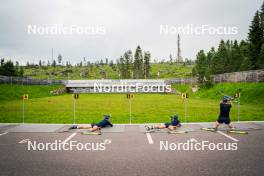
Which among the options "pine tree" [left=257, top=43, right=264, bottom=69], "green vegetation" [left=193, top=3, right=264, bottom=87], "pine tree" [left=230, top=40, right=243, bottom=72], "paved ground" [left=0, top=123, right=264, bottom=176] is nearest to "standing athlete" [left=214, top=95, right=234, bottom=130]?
"paved ground" [left=0, top=123, right=264, bottom=176]

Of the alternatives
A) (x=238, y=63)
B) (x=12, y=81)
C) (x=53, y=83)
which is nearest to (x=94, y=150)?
(x=12, y=81)

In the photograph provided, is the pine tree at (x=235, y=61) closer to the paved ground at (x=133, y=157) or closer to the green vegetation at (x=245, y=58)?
the green vegetation at (x=245, y=58)

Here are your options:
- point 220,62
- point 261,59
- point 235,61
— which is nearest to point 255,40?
point 261,59

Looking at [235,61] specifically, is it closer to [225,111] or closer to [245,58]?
[245,58]

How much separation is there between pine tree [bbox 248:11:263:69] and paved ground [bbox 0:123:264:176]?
54.3m

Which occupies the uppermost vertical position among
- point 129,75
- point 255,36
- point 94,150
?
point 255,36

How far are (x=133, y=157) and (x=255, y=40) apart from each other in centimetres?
6135

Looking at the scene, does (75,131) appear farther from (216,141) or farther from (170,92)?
(170,92)

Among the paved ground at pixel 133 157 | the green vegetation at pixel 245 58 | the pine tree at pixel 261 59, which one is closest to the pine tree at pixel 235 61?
the green vegetation at pixel 245 58

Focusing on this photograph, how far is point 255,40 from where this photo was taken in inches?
2295

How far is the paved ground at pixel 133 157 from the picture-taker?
6.36m

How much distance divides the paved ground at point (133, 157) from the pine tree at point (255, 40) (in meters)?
54.3

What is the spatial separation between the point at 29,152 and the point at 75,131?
12.5ft

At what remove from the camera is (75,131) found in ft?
39.1
